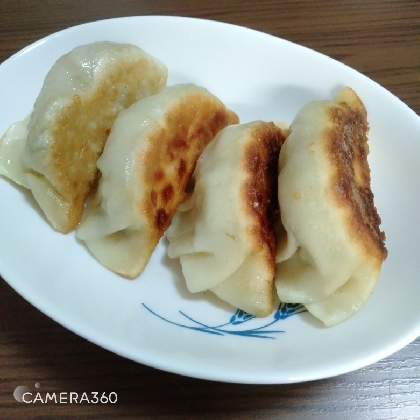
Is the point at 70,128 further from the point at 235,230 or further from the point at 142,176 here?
the point at 235,230

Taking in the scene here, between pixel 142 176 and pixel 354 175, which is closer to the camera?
pixel 142 176

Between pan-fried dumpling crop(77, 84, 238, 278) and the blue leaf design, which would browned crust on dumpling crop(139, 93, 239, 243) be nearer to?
pan-fried dumpling crop(77, 84, 238, 278)

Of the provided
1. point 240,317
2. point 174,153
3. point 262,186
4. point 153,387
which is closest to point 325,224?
point 262,186

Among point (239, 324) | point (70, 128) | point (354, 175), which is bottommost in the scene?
point (239, 324)

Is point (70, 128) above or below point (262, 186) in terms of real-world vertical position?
above

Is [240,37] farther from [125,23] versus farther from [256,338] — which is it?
[256,338]

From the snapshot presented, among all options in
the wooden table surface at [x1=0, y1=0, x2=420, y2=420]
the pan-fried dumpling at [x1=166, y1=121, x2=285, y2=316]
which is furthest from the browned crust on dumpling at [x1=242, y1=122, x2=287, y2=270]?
the wooden table surface at [x1=0, y1=0, x2=420, y2=420]

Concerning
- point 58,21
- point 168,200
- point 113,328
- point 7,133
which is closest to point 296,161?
point 168,200
